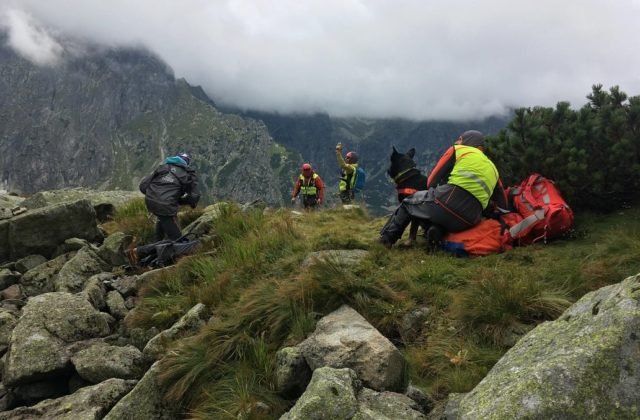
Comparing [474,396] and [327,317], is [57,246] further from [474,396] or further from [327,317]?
[474,396]

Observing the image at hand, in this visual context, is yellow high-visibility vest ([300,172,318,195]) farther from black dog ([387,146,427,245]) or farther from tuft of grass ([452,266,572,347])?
tuft of grass ([452,266,572,347])

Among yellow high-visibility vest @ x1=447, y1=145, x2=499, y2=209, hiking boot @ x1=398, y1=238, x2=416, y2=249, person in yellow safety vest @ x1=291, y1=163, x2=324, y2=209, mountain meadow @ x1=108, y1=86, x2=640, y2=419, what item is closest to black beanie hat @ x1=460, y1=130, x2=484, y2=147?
yellow high-visibility vest @ x1=447, y1=145, x2=499, y2=209

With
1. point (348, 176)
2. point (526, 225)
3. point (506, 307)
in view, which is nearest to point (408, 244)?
point (526, 225)

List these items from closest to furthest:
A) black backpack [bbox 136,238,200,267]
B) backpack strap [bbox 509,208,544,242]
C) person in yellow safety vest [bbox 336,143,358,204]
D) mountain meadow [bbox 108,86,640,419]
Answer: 1. mountain meadow [bbox 108,86,640,419]
2. backpack strap [bbox 509,208,544,242]
3. black backpack [bbox 136,238,200,267]
4. person in yellow safety vest [bbox 336,143,358,204]

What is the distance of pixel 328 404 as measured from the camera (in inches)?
163

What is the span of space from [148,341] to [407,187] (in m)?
7.53

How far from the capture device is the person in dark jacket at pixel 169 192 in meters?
12.8

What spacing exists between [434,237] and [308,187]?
13356 mm

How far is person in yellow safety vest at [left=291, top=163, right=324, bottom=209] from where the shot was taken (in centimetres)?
2236

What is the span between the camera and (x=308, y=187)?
22.4 metres

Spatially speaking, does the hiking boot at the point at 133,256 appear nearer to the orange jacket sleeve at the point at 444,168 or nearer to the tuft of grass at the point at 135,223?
the tuft of grass at the point at 135,223

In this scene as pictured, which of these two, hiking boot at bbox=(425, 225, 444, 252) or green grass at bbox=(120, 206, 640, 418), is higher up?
hiking boot at bbox=(425, 225, 444, 252)

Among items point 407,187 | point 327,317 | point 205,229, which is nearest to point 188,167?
point 205,229

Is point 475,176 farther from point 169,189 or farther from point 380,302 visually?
point 169,189
